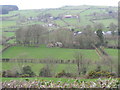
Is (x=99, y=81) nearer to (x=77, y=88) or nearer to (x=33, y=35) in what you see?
(x=77, y=88)

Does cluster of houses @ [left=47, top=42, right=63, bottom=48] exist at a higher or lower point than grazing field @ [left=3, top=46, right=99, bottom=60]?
higher

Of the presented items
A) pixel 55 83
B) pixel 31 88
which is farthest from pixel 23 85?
pixel 55 83

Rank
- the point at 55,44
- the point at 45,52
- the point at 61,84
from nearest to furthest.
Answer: the point at 61,84, the point at 45,52, the point at 55,44

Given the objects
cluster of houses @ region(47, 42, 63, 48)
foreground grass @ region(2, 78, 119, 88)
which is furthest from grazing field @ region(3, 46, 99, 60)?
foreground grass @ region(2, 78, 119, 88)

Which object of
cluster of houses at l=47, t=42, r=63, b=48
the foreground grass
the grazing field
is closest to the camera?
the foreground grass

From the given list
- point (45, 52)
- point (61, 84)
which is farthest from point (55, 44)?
point (61, 84)

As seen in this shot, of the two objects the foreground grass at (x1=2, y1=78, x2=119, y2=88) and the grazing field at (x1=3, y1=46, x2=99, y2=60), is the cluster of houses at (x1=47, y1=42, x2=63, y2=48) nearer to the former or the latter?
the grazing field at (x1=3, y1=46, x2=99, y2=60)

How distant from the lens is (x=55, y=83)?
731 cm

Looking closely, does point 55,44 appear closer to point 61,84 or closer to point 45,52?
point 45,52

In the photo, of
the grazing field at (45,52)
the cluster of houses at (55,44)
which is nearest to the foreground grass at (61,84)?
the grazing field at (45,52)

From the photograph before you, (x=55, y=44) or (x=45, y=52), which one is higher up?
(x=55, y=44)

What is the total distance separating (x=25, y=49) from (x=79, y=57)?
8.46m

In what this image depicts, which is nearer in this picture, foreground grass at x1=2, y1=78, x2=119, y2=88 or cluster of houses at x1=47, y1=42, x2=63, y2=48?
foreground grass at x1=2, y1=78, x2=119, y2=88

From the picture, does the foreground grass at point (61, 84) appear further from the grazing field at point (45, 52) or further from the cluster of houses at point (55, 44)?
the cluster of houses at point (55, 44)
